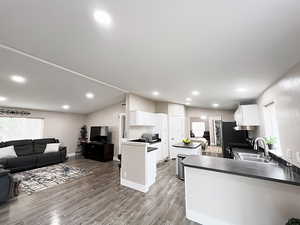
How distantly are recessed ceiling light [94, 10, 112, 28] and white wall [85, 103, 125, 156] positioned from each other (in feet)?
15.5

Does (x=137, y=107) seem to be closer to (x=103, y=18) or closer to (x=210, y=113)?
(x=103, y=18)

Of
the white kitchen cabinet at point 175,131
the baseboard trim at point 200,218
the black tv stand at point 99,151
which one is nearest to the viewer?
the baseboard trim at point 200,218

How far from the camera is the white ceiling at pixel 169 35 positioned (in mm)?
1195

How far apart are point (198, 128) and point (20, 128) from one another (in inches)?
449

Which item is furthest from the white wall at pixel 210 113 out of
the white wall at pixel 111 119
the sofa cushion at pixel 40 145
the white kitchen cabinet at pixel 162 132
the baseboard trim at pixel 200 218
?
the sofa cushion at pixel 40 145

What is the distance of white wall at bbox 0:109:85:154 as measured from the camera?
5.97m

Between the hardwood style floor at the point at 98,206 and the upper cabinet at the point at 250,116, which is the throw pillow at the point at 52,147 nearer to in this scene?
the hardwood style floor at the point at 98,206

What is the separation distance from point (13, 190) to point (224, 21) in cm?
483

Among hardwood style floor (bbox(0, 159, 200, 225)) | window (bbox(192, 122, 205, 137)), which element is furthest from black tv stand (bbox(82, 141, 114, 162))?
window (bbox(192, 122, 205, 137))

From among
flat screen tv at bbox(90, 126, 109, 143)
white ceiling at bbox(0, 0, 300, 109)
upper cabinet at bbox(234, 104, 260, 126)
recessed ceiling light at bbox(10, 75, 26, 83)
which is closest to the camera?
white ceiling at bbox(0, 0, 300, 109)

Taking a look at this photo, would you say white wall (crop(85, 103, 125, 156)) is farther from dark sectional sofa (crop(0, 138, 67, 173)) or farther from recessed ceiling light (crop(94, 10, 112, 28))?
recessed ceiling light (crop(94, 10, 112, 28))

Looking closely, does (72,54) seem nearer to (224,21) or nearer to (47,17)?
(47,17)

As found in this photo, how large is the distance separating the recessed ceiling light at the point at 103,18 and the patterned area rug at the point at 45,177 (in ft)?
13.1

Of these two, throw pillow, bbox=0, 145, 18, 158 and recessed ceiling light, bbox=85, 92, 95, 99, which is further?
recessed ceiling light, bbox=85, 92, 95, 99
